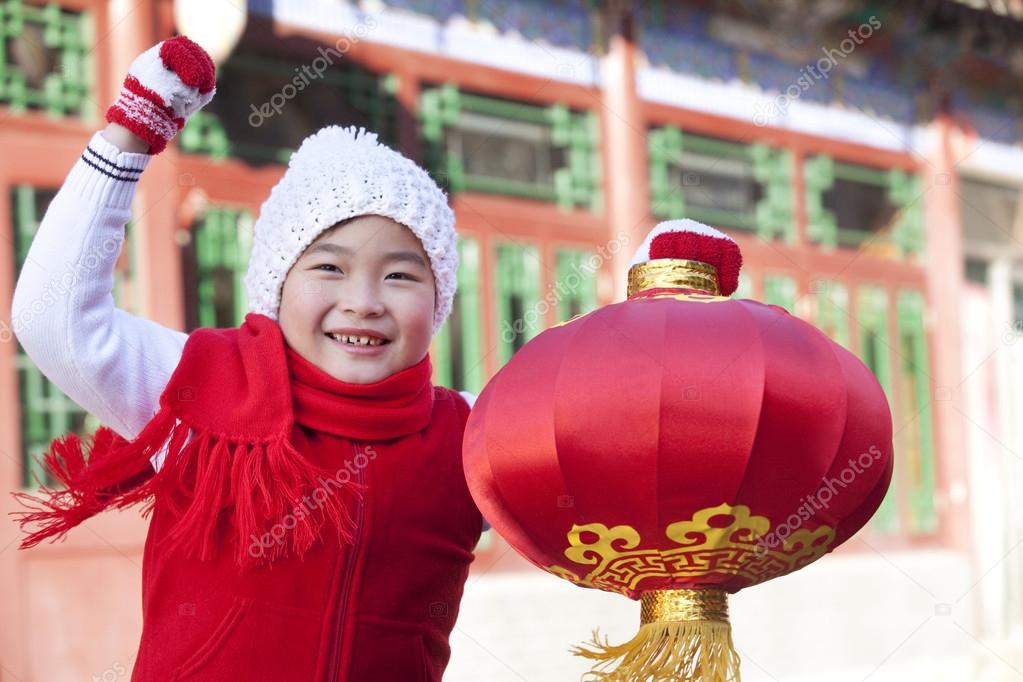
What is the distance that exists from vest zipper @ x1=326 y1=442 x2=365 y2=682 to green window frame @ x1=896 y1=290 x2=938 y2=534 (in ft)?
19.0

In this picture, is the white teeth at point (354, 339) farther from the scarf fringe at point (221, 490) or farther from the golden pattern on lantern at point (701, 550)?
the golden pattern on lantern at point (701, 550)

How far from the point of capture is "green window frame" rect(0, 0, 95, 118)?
161 inches

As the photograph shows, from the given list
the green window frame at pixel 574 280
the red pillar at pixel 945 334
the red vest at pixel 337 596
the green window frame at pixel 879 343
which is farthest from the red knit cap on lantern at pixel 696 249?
the red pillar at pixel 945 334

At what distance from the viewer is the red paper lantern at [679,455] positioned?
1338mm

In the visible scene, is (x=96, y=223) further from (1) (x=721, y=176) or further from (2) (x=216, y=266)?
(1) (x=721, y=176)

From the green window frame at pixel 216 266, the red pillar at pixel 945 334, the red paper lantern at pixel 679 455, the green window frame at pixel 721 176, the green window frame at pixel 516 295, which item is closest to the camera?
the red paper lantern at pixel 679 455

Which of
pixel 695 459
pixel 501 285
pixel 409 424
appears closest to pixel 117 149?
pixel 409 424

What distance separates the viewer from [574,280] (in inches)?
218

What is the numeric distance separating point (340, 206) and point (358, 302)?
0.15m

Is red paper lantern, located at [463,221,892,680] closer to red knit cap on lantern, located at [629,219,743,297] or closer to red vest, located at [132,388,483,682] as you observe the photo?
red knit cap on lantern, located at [629,219,743,297]

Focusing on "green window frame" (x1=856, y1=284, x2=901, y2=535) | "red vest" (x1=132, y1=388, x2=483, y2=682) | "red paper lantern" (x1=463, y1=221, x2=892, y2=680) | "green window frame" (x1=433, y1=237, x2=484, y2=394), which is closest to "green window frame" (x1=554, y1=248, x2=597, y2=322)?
"green window frame" (x1=433, y1=237, x2=484, y2=394)

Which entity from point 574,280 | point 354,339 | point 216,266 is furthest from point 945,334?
point 354,339

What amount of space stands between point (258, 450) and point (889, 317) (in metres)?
5.83

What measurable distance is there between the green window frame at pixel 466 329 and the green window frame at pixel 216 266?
3.06 ft
